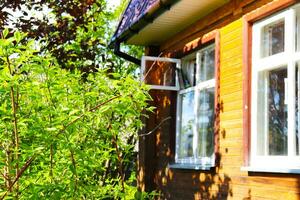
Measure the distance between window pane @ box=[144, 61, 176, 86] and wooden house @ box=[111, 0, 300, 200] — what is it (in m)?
0.02

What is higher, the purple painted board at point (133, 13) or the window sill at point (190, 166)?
the purple painted board at point (133, 13)

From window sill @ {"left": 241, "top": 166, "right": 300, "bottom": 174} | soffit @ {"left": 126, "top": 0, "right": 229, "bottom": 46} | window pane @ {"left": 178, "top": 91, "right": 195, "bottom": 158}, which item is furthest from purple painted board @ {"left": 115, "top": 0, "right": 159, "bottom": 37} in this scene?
window sill @ {"left": 241, "top": 166, "right": 300, "bottom": 174}

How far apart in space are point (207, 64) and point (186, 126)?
112cm

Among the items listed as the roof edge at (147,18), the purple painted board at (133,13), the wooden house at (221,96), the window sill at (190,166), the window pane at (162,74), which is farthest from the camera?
Answer: the window pane at (162,74)

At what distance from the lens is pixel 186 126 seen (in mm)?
8344

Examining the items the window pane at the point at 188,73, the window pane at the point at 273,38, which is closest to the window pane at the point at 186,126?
the window pane at the point at 188,73

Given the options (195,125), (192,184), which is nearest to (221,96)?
(195,125)

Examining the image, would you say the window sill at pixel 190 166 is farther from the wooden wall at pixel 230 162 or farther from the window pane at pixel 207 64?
the window pane at pixel 207 64

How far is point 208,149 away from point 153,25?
2205 millimetres

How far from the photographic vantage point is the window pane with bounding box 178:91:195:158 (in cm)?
811

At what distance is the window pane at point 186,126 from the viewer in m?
8.11

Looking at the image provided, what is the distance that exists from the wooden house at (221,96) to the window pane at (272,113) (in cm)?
1

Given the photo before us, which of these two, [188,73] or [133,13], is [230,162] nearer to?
[188,73]

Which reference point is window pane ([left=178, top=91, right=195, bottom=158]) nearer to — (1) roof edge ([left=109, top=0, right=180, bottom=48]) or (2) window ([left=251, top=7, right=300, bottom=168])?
(1) roof edge ([left=109, top=0, right=180, bottom=48])
